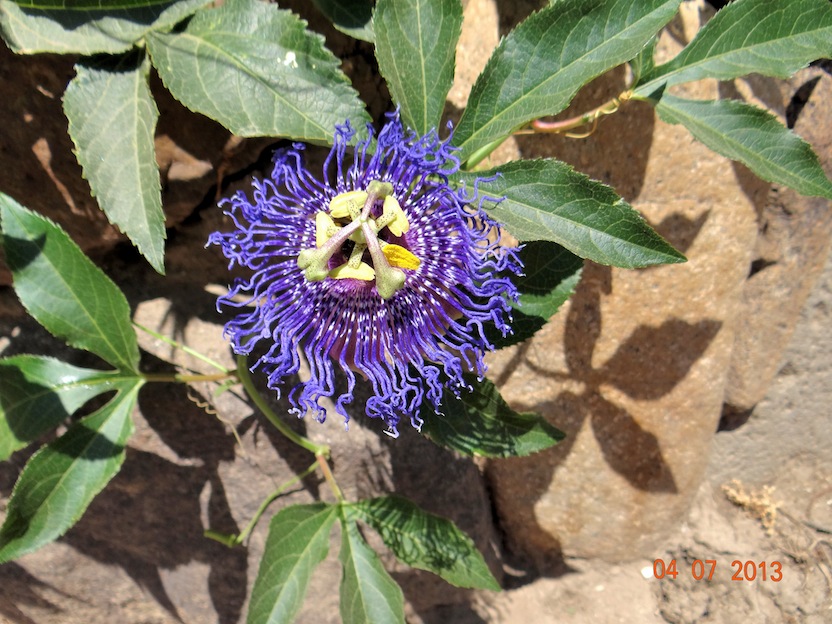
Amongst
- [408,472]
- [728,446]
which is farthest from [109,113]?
[728,446]

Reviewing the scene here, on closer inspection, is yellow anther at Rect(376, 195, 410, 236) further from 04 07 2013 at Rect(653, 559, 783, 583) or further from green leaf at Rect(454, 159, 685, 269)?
04 07 2013 at Rect(653, 559, 783, 583)

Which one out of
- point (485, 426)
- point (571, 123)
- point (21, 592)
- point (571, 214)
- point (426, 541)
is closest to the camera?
point (571, 214)

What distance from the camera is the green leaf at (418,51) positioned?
1.11 meters

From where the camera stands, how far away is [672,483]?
6.79 feet

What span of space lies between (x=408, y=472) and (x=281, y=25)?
1138 millimetres

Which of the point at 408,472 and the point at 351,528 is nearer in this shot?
the point at 351,528

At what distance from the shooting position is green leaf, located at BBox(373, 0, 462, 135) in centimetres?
111

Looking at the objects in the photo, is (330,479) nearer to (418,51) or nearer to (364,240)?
(364,240)

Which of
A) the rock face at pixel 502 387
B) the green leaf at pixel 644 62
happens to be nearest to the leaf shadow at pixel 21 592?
the rock face at pixel 502 387

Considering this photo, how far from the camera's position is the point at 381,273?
1.08 meters

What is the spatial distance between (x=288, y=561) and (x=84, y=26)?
1056 mm

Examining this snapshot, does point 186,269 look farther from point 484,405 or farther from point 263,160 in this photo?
point 484,405

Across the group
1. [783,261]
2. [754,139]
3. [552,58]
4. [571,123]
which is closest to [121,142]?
[552,58]

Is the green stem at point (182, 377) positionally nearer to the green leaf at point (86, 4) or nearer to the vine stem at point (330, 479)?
the vine stem at point (330, 479)
